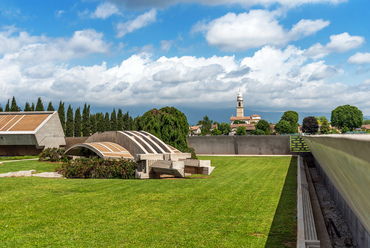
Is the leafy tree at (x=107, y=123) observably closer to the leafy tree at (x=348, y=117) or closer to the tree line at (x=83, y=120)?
the tree line at (x=83, y=120)

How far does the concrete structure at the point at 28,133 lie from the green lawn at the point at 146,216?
1921 centimetres

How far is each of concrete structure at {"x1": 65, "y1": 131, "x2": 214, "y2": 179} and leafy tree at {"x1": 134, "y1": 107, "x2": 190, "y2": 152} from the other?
2.67m

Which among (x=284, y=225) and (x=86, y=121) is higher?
(x=86, y=121)

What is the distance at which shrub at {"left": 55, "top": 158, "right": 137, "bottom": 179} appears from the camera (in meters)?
16.1

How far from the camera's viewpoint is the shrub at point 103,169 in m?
16.1

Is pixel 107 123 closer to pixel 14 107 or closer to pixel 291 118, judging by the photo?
pixel 14 107

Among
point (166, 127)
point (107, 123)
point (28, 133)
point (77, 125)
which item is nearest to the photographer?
point (166, 127)

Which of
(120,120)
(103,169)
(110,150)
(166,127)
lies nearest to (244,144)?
(166,127)

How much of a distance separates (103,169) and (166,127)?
8151 millimetres

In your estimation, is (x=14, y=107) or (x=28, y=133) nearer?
(x=28, y=133)

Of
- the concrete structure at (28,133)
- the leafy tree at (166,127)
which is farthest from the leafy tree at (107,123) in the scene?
the leafy tree at (166,127)

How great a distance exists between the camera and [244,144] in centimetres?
3325

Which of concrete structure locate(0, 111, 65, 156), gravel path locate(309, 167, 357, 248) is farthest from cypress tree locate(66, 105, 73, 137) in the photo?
gravel path locate(309, 167, 357, 248)

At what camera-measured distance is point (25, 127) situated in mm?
30656
